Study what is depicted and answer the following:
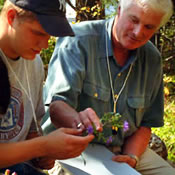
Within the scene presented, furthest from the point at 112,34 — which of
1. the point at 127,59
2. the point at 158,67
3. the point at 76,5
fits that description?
the point at 76,5

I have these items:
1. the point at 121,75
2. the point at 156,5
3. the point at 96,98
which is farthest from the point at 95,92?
the point at 156,5

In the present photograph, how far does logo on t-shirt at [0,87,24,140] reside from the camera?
6.99 ft

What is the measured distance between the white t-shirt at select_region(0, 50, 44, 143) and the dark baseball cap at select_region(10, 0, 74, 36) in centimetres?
31

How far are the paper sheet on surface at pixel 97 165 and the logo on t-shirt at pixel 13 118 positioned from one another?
578 mm

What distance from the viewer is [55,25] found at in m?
1.97

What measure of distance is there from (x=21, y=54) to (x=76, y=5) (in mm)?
4339

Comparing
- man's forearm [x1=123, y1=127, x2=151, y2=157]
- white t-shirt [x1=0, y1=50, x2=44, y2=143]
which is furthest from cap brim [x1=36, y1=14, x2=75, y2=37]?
man's forearm [x1=123, y1=127, x2=151, y2=157]

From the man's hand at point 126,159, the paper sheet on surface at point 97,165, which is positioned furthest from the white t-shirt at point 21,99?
the man's hand at point 126,159

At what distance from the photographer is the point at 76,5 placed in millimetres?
6203

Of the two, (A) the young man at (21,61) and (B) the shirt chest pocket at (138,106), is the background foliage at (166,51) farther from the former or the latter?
(A) the young man at (21,61)

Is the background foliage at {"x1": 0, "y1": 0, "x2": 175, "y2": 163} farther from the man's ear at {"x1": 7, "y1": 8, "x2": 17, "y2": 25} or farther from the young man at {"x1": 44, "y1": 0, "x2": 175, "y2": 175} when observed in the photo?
the man's ear at {"x1": 7, "y1": 8, "x2": 17, "y2": 25}

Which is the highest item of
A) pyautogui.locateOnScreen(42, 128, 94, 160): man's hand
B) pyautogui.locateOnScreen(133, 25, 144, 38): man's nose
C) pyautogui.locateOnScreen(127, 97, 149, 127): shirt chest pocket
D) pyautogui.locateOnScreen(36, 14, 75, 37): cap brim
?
pyautogui.locateOnScreen(36, 14, 75, 37): cap brim

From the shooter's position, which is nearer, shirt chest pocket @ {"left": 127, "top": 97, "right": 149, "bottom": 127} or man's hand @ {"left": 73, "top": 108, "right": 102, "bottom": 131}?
man's hand @ {"left": 73, "top": 108, "right": 102, "bottom": 131}

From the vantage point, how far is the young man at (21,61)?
1.94 meters
